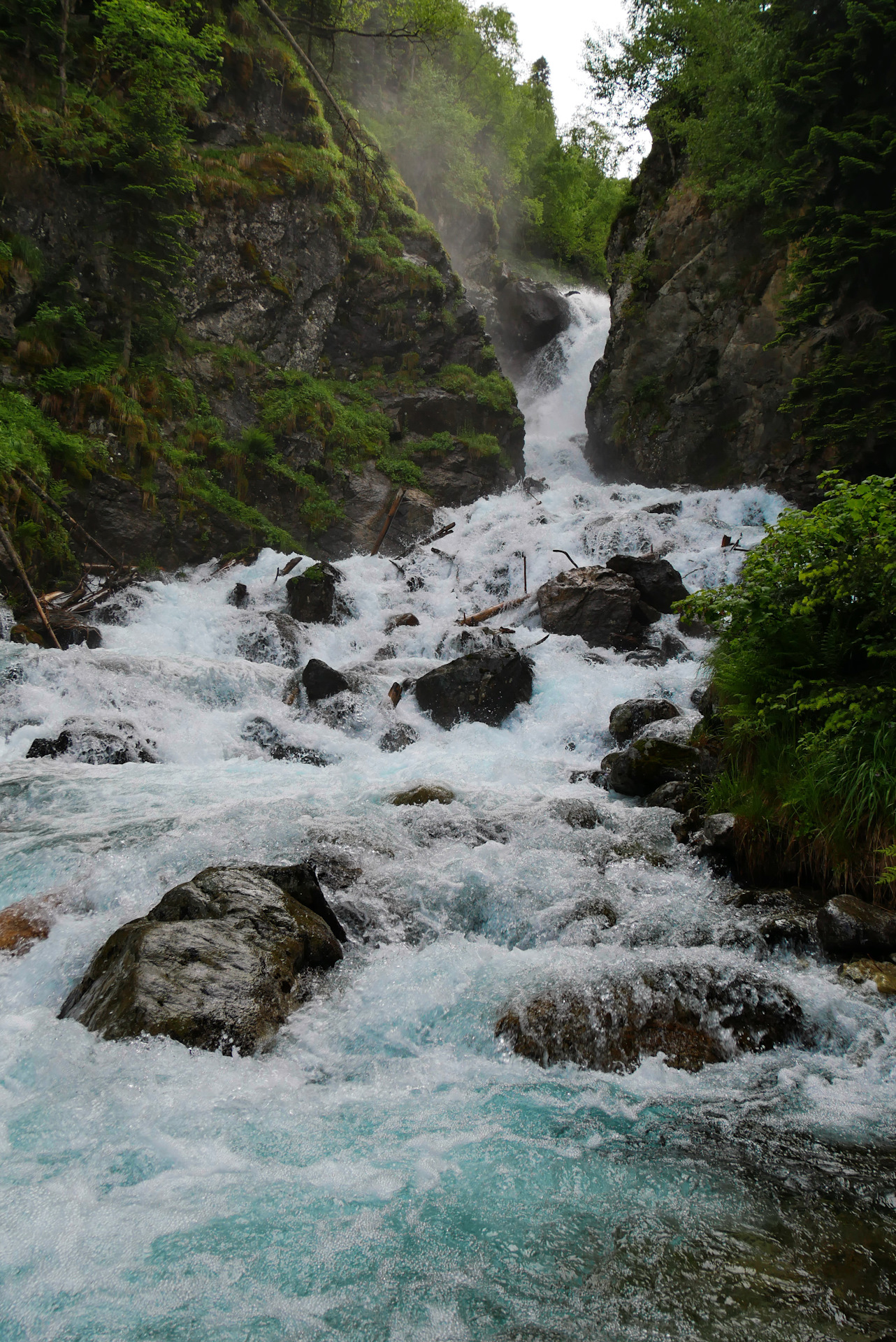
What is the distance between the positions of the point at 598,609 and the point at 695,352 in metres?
12.4

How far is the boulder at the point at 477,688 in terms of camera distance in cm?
1159

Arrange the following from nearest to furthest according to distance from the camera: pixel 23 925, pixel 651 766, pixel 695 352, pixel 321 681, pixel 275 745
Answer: pixel 23 925, pixel 651 766, pixel 275 745, pixel 321 681, pixel 695 352

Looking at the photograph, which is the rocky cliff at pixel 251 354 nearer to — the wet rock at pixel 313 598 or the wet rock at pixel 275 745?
the wet rock at pixel 313 598

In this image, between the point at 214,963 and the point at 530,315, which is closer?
the point at 214,963

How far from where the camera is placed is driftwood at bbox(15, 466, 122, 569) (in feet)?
43.7

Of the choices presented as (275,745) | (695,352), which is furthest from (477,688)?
(695,352)

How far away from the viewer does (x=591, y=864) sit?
5.97 m

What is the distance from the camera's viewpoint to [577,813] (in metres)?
Result: 7.13

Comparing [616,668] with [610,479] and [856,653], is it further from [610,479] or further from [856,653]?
[610,479]

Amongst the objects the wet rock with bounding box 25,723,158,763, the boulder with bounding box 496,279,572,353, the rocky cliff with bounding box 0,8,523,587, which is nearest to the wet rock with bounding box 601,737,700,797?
the wet rock with bounding box 25,723,158,763

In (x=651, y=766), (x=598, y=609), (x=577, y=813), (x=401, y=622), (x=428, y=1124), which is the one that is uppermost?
(x=598, y=609)

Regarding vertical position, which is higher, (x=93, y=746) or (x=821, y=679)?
(x=821, y=679)

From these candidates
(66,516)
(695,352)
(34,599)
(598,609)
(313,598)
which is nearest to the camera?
(34,599)

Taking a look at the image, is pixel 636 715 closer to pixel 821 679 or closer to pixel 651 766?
pixel 651 766
